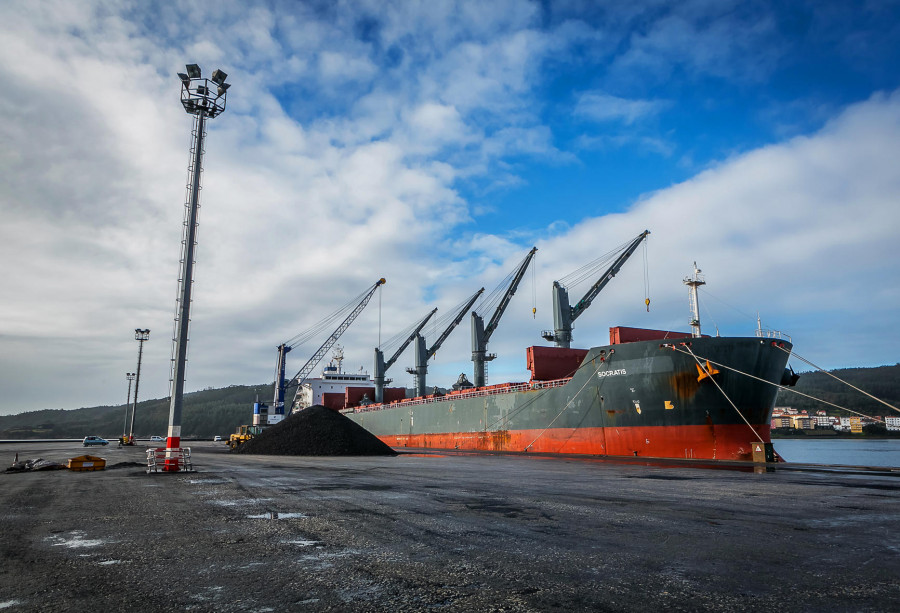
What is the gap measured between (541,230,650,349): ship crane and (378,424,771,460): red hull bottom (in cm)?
843

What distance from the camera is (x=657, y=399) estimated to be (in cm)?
2436

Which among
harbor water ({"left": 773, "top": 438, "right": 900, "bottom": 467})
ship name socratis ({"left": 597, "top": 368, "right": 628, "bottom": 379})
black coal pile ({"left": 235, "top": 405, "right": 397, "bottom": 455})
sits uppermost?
ship name socratis ({"left": 597, "top": 368, "right": 628, "bottom": 379})

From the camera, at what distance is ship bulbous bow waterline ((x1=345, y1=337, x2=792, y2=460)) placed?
75.3 ft

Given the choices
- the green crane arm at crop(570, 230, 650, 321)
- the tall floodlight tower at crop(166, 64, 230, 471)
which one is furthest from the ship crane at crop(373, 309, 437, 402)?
the tall floodlight tower at crop(166, 64, 230, 471)

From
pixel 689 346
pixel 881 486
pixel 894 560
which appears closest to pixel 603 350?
pixel 689 346

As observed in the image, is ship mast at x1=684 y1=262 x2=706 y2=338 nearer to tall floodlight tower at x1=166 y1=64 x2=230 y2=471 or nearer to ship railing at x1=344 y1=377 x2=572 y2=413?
ship railing at x1=344 y1=377 x2=572 y2=413

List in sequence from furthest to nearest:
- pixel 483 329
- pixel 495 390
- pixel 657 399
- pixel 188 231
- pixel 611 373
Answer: pixel 483 329, pixel 495 390, pixel 611 373, pixel 657 399, pixel 188 231

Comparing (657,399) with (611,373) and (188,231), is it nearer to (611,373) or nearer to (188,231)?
(611,373)

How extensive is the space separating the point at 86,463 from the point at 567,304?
97.7 ft

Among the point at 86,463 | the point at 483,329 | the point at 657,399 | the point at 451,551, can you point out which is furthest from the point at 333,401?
the point at 451,551

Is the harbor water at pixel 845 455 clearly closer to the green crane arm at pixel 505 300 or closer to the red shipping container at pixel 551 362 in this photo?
the red shipping container at pixel 551 362

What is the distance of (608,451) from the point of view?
1029 inches

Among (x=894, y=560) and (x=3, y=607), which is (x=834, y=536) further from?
(x=3, y=607)

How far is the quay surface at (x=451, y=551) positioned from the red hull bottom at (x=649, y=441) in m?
13.2
